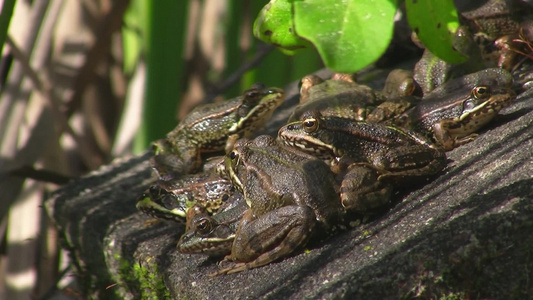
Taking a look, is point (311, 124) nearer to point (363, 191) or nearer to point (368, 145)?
point (368, 145)

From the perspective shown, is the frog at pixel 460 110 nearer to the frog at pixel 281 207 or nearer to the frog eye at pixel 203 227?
the frog at pixel 281 207

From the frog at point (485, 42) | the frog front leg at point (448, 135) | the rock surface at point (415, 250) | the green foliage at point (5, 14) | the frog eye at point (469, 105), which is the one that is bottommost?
the rock surface at point (415, 250)

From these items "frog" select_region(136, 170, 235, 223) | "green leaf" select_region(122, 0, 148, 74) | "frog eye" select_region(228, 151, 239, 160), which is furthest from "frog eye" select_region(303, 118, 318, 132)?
"green leaf" select_region(122, 0, 148, 74)

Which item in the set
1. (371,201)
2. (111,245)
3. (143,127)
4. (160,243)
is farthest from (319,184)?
(143,127)

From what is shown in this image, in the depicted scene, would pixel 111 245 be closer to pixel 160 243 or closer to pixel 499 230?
pixel 160 243

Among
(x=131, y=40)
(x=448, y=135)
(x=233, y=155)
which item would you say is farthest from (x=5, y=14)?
(x=131, y=40)

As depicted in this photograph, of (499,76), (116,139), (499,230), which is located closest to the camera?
(499,230)

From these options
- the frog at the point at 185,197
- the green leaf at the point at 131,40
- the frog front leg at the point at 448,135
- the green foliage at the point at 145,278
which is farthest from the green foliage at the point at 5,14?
the green leaf at the point at 131,40
